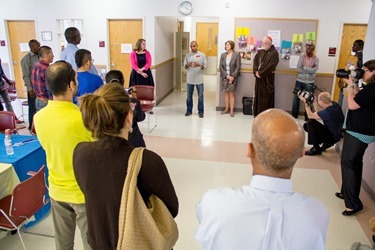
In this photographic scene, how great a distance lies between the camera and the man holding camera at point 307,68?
241 inches

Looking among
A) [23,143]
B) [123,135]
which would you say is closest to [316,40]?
[23,143]

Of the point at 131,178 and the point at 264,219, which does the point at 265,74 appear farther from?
the point at 264,219

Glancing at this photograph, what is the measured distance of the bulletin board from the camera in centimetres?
636

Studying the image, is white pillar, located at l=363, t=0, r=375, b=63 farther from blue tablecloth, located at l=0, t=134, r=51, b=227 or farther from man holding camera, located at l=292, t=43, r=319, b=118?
blue tablecloth, located at l=0, t=134, r=51, b=227

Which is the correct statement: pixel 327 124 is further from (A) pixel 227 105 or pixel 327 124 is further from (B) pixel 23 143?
(B) pixel 23 143

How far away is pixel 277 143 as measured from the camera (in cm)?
111

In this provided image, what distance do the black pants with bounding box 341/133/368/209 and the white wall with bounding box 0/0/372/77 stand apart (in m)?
3.86

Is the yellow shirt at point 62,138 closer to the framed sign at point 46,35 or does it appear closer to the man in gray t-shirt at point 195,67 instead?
the man in gray t-shirt at point 195,67

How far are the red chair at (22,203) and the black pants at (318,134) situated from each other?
142 inches

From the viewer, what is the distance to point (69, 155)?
1895mm

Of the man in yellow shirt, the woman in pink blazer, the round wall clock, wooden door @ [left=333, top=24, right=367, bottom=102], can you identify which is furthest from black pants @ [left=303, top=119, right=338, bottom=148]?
the man in yellow shirt

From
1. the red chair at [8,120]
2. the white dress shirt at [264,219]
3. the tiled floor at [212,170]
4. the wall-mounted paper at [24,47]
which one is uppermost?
the wall-mounted paper at [24,47]

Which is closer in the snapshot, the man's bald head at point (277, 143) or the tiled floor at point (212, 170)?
the man's bald head at point (277, 143)

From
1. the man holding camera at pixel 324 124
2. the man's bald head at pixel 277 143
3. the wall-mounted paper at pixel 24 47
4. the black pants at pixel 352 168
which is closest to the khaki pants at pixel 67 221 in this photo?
the man's bald head at pixel 277 143
